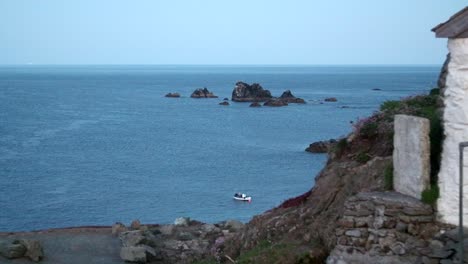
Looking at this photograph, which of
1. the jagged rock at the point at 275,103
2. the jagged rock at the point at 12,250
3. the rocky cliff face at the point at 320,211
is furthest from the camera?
the jagged rock at the point at 275,103

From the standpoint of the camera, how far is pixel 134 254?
23.6 meters

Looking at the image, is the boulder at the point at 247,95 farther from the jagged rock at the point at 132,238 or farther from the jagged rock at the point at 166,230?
the jagged rock at the point at 132,238

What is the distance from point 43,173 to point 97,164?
552cm

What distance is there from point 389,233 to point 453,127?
1.98 metres

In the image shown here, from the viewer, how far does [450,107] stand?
411 inches

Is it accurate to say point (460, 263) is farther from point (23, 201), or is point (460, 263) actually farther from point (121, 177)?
point (121, 177)

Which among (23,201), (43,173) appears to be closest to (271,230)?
(23,201)

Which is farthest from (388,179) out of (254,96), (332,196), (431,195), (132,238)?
(254,96)

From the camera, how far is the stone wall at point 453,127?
1016cm

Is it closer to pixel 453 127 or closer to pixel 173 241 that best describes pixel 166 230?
pixel 173 241

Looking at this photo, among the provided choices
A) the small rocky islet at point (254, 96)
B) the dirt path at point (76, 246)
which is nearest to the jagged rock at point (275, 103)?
the small rocky islet at point (254, 96)

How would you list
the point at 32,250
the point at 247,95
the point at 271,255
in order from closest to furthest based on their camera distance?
1. the point at 271,255
2. the point at 32,250
3. the point at 247,95

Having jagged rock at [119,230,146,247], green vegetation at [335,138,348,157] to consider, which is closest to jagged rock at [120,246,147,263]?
jagged rock at [119,230,146,247]

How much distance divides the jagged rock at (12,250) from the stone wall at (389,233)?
14.5 metres
